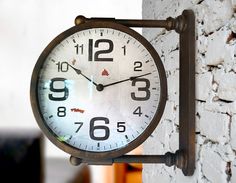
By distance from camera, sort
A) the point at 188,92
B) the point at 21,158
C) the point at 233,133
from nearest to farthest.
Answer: the point at 233,133 → the point at 188,92 → the point at 21,158

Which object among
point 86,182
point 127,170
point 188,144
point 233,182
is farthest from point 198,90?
point 127,170

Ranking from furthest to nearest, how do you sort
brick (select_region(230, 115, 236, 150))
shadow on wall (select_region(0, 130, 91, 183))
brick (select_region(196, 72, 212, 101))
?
1. shadow on wall (select_region(0, 130, 91, 183))
2. brick (select_region(196, 72, 212, 101))
3. brick (select_region(230, 115, 236, 150))

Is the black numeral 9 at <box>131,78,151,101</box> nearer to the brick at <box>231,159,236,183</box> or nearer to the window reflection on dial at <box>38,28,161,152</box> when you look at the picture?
the window reflection on dial at <box>38,28,161,152</box>

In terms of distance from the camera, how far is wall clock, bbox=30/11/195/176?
78 centimetres

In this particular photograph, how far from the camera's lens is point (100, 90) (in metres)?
0.78

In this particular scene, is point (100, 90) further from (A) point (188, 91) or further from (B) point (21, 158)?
(B) point (21, 158)

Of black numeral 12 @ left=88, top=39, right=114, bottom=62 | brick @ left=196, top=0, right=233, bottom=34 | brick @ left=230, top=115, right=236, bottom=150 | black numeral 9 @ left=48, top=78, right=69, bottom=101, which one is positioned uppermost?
brick @ left=196, top=0, right=233, bottom=34

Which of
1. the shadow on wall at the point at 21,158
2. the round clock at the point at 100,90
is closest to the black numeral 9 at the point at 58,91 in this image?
the round clock at the point at 100,90

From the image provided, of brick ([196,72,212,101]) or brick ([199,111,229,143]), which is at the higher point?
brick ([196,72,212,101])

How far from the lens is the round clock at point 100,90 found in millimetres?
776

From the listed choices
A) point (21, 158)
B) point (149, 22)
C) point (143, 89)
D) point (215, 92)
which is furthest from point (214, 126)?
point (21, 158)

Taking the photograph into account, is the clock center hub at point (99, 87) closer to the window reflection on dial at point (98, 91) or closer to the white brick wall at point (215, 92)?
the window reflection on dial at point (98, 91)

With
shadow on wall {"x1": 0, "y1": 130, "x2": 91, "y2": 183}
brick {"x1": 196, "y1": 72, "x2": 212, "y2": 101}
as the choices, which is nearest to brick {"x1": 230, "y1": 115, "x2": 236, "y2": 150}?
brick {"x1": 196, "y1": 72, "x2": 212, "y2": 101}

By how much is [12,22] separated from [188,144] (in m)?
3.56
